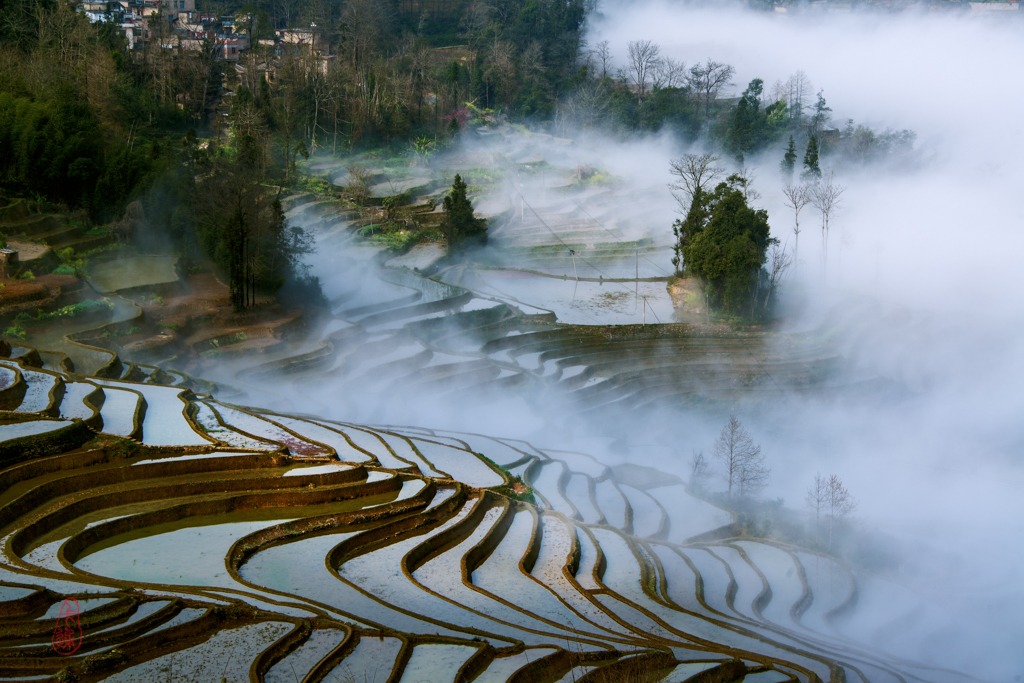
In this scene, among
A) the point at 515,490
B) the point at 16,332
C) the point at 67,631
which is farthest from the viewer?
the point at 16,332

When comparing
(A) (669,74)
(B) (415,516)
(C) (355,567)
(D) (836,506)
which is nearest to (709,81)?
(A) (669,74)

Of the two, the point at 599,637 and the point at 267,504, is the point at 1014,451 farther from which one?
the point at 267,504

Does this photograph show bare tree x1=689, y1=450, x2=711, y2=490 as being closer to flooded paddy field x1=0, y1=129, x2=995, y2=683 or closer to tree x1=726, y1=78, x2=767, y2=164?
flooded paddy field x1=0, y1=129, x2=995, y2=683

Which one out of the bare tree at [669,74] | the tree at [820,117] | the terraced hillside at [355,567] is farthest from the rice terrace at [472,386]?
the bare tree at [669,74]

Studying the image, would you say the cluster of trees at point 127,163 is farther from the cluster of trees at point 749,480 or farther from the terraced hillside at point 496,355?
the cluster of trees at point 749,480

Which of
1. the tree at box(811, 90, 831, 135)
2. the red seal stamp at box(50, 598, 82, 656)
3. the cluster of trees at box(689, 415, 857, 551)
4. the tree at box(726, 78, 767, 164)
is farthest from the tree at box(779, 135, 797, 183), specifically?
the red seal stamp at box(50, 598, 82, 656)

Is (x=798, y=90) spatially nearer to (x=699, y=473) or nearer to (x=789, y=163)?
(x=789, y=163)

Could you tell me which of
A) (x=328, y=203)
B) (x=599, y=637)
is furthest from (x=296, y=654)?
(x=328, y=203)
